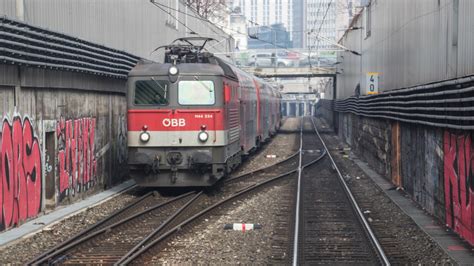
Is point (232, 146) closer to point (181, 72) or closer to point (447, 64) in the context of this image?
point (181, 72)

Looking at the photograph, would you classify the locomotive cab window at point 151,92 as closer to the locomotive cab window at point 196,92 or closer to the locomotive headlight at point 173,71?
the locomotive headlight at point 173,71

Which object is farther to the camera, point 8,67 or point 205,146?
point 205,146

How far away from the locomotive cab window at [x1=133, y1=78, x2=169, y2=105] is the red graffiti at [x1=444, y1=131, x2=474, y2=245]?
265 inches

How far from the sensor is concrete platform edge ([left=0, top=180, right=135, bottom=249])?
1080cm

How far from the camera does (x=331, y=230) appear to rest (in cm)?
1162

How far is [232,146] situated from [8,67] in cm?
721

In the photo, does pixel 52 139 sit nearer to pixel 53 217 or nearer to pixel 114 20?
pixel 53 217

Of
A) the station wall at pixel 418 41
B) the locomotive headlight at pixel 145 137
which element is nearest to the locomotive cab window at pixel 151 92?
Result: the locomotive headlight at pixel 145 137

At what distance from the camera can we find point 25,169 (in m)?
12.3

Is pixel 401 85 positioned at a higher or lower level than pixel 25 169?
higher

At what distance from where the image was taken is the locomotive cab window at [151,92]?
607 inches

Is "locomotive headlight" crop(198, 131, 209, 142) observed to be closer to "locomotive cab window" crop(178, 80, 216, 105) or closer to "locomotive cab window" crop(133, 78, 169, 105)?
"locomotive cab window" crop(178, 80, 216, 105)

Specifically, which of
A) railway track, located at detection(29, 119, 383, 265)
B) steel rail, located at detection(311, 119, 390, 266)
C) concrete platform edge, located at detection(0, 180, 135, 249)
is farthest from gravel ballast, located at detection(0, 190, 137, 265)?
steel rail, located at detection(311, 119, 390, 266)

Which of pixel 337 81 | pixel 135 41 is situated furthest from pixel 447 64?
pixel 337 81
